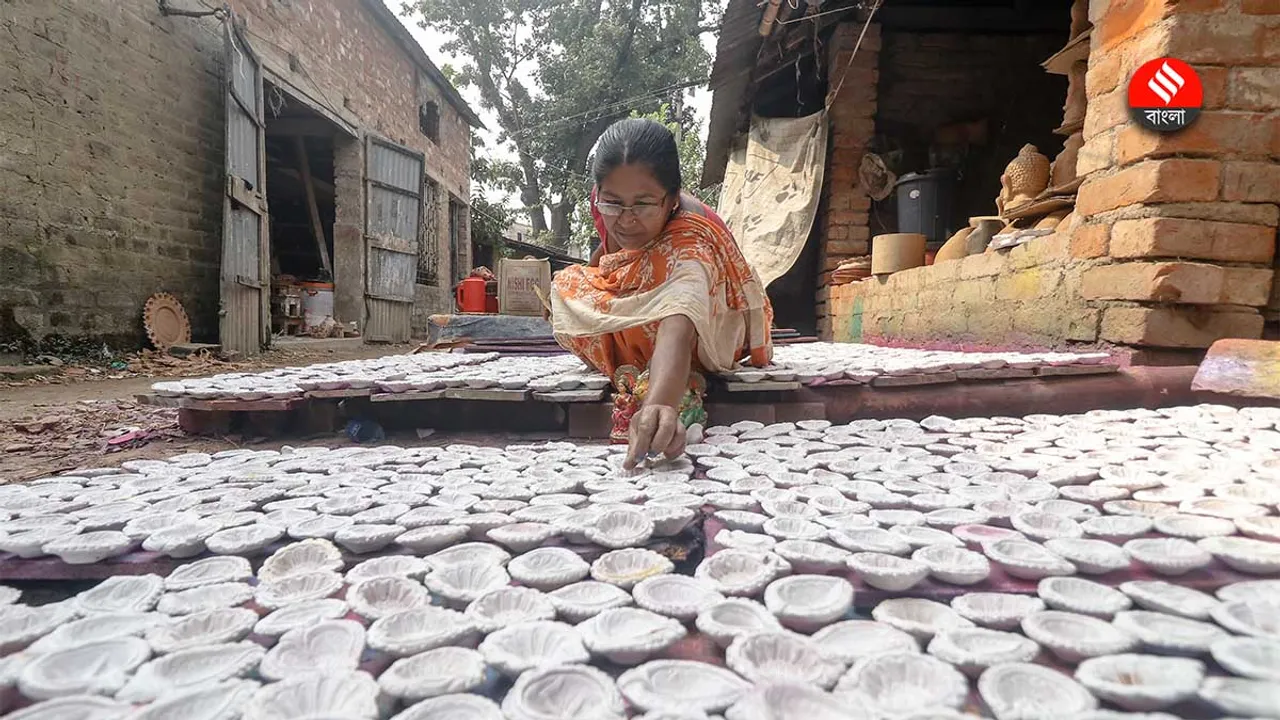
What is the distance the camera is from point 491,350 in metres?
3.61

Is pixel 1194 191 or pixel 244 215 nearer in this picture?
pixel 1194 191

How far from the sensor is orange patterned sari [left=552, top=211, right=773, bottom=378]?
5.29 feet

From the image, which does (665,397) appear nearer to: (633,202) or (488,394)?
(633,202)

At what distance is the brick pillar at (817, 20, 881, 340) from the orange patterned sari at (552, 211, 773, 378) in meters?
3.13

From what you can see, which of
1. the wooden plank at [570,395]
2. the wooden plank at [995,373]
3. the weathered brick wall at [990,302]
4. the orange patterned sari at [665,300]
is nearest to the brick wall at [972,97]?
the weathered brick wall at [990,302]

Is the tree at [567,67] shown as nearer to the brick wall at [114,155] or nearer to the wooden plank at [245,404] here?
the brick wall at [114,155]

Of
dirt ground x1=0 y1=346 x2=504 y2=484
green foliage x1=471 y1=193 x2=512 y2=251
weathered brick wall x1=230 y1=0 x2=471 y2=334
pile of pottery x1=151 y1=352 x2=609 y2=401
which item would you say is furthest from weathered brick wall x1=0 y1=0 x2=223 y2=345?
green foliage x1=471 y1=193 x2=512 y2=251

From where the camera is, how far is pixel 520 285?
18.7 ft

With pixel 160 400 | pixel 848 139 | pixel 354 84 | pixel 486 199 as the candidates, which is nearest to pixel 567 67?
pixel 486 199

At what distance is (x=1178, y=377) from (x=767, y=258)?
11.4 ft

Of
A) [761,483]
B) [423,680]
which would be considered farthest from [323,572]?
[761,483]

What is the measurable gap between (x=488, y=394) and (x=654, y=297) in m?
0.58

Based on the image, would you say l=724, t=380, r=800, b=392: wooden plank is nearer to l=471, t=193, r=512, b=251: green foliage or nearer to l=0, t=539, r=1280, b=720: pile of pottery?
l=0, t=539, r=1280, b=720: pile of pottery

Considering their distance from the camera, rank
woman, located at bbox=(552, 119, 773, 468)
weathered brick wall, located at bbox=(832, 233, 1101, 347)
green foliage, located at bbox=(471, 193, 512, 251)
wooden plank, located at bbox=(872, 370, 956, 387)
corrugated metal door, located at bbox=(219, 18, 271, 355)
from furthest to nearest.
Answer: green foliage, located at bbox=(471, 193, 512, 251)
corrugated metal door, located at bbox=(219, 18, 271, 355)
weathered brick wall, located at bbox=(832, 233, 1101, 347)
wooden plank, located at bbox=(872, 370, 956, 387)
woman, located at bbox=(552, 119, 773, 468)
